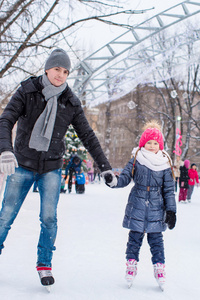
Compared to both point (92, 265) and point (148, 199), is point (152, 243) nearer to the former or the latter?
point (148, 199)

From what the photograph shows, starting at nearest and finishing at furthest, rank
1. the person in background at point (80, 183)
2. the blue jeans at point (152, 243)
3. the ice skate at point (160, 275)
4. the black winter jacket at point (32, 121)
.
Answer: the black winter jacket at point (32, 121), the ice skate at point (160, 275), the blue jeans at point (152, 243), the person in background at point (80, 183)

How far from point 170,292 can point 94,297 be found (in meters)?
0.63

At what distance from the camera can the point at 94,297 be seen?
254 centimetres

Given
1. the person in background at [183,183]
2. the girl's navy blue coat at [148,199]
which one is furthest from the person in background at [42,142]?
the person in background at [183,183]

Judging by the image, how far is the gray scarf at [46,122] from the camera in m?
2.56

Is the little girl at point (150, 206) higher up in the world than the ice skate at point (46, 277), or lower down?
higher up

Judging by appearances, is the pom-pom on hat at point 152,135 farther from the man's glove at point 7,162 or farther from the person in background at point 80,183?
the person in background at point 80,183

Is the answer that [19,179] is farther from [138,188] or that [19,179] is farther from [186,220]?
[186,220]

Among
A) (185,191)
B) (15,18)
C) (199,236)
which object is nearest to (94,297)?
(199,236)

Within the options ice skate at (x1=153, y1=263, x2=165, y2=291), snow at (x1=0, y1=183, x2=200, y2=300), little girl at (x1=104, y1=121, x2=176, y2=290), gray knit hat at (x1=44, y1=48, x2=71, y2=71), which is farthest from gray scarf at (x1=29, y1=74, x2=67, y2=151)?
ice skate at (x1=153, y1=263, x2=165, y2=291)

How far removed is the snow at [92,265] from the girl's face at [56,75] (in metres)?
1.51

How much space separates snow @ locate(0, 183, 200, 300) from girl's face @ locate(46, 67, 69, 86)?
59.5 inches

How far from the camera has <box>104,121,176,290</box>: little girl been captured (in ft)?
9.50

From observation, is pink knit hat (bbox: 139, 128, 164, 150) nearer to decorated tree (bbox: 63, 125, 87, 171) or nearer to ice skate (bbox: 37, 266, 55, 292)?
ice skate (bbox: 37, 266, 55, 292)
